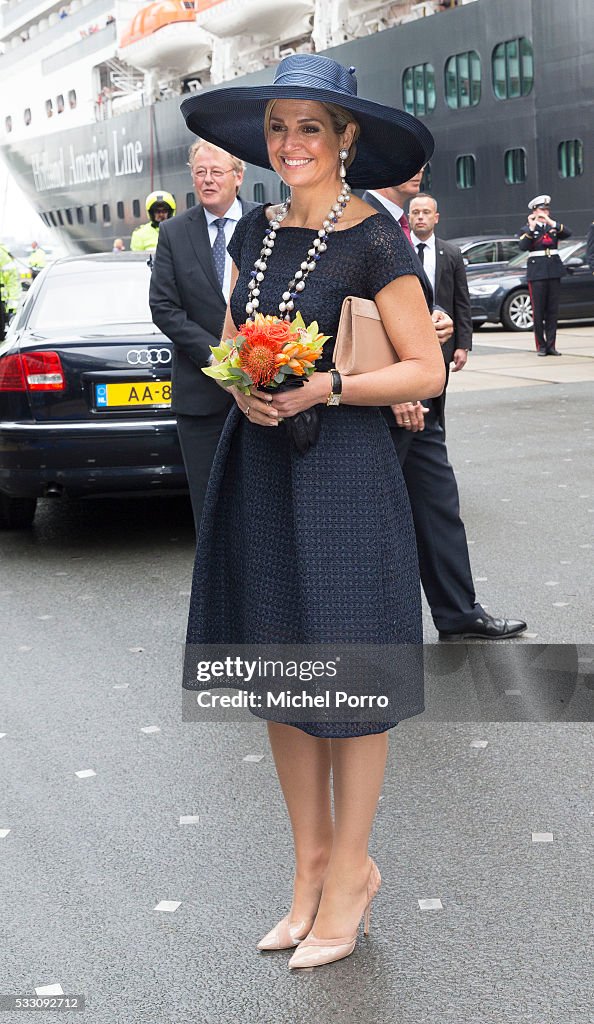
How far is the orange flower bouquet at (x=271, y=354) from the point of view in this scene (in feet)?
8.43

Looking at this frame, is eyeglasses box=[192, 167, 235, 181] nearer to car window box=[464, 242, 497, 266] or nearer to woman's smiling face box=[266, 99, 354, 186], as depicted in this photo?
woman's smiling face box=[266, 99, 354, 186]

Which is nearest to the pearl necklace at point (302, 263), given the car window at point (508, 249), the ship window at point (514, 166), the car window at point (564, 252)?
the car window at point (564, 252)

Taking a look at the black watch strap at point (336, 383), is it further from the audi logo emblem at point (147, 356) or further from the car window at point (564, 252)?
the car window at point (564, 252)

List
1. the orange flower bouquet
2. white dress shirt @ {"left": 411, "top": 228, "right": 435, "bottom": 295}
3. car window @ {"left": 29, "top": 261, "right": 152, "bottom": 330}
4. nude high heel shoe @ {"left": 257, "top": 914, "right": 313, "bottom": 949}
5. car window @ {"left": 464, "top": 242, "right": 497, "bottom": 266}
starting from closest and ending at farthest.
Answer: the orange flower bouquet → nude high heel shoe @ {"left": 257, "top": 914, "right": 313, "bottom": 949} → white dress shirt @ {"left": 411, "top": 228, "right": 435, "bottom": 295} → car window @ {"left": 29, "top": 261, "right": 152, "bottom": 330} → car window @ {"left": 464, "top": 242, "right": 497, "bottom": 266}

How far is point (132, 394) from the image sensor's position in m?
6.78

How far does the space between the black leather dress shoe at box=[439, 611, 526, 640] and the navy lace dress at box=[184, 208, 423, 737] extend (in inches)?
87.8

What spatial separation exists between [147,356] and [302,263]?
415 centimetres

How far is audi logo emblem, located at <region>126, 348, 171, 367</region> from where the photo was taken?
22.2 ft

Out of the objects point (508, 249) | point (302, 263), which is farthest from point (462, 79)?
point (302, 263)

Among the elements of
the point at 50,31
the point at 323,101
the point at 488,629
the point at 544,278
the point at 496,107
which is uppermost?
the point at 50,31

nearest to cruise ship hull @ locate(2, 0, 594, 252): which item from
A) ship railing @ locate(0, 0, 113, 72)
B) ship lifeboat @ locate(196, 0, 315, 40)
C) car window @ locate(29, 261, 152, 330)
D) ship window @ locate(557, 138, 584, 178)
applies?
ship window @ locate(557, 138, 584, 178)

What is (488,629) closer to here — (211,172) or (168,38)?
(211,172)

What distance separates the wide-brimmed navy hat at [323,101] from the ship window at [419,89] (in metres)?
26.3

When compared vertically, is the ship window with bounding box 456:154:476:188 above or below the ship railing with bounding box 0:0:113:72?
below
